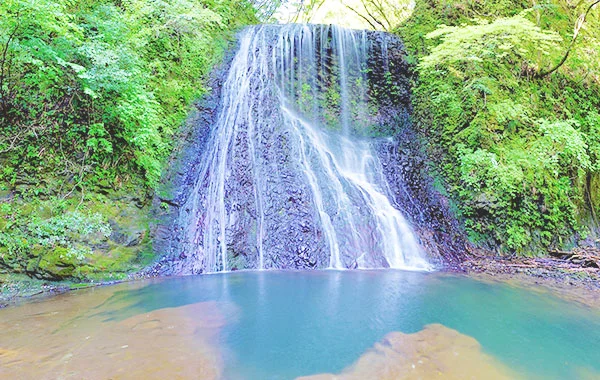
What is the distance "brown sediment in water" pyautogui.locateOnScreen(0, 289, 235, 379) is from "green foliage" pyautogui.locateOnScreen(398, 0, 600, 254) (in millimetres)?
6773

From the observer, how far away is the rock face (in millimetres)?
7145

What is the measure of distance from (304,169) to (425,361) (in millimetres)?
A: 6199

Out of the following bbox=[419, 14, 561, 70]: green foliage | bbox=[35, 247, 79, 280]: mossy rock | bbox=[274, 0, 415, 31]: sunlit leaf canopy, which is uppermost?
bbox=[274, 0, 415, 31]: sunlit leaf canopy

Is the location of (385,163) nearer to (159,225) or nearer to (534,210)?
(534,210)

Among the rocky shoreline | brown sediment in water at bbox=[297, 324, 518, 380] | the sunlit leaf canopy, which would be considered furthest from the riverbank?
the sunlit leaf canopy

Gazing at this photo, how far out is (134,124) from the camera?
6.65 meters

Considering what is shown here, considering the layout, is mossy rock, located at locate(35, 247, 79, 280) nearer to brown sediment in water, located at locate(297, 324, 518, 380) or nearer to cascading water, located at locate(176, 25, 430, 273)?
cascading water, located at locate(176, 25, 430, 273)

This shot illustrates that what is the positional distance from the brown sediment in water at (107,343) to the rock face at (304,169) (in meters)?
2.46

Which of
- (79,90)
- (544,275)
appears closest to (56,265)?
(79,90)

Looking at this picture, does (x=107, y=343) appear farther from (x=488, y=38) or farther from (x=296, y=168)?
(x=488, y=38)

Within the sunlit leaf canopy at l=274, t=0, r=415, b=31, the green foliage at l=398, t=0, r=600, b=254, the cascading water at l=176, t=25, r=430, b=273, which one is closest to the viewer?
the cascading water at l=176, t=25, r=430, b=273

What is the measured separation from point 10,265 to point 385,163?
841cm

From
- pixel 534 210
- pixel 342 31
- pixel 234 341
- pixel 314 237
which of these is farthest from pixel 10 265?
pixel 342 31

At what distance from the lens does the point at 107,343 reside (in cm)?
330
